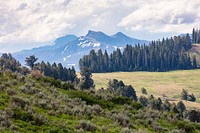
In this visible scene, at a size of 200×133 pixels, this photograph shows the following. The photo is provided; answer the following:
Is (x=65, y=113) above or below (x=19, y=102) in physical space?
below

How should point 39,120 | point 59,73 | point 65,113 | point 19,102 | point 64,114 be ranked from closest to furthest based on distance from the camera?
point 39,120 → point 19,102 → point 64,114 → point 65,113 → point 59,73

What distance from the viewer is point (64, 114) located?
1934 centimetres

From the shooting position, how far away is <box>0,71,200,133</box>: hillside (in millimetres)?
15922

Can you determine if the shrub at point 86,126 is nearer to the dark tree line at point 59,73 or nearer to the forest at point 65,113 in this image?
the forest at point 65,113

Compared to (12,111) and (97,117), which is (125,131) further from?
(12,111)

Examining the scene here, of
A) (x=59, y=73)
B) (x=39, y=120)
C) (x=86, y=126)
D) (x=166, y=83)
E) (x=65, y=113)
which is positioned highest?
(x=59, y=73)

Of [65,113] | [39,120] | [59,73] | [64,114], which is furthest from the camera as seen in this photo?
[59,73]

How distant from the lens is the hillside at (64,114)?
15.9 meters

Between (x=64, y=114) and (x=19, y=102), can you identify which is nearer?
(x=19, y=102)

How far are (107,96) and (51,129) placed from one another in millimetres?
15680

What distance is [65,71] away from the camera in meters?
120

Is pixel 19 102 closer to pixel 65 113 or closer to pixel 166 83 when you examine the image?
pixel 65 113

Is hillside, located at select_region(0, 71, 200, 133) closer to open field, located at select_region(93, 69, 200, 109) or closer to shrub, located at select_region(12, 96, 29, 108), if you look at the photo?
shrub, located at select_region(12, 96, 29, 108)

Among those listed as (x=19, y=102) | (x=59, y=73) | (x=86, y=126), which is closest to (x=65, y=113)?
(x=86, y=126)
